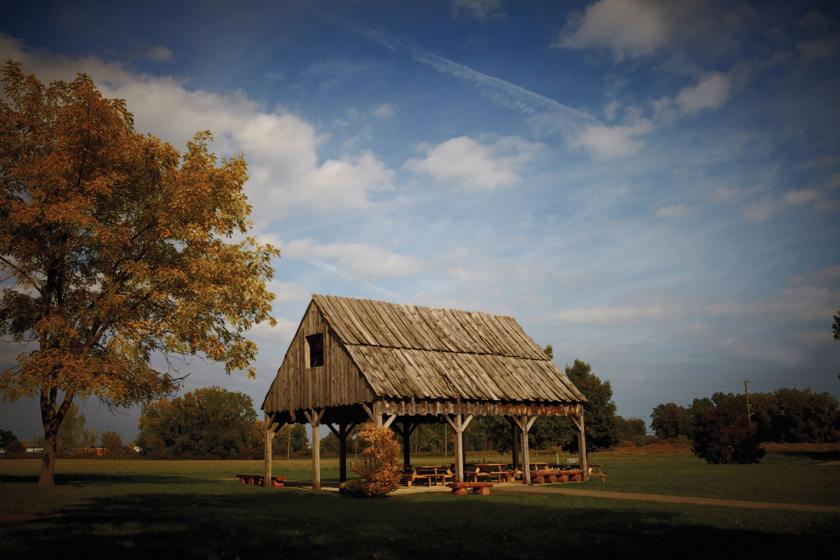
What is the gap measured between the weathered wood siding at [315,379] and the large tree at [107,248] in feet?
6.93

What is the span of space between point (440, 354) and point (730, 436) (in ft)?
86.4

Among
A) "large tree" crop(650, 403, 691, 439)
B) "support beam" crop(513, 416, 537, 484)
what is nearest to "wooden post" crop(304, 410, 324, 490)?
"support beam" crop(513, 416, 537, 484)

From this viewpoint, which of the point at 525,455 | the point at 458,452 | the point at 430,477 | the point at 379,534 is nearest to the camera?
the point at 379,534

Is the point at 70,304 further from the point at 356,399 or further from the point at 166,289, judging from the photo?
the point at 356,399

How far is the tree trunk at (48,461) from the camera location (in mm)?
25500

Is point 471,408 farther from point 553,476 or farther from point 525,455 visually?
point 553,476

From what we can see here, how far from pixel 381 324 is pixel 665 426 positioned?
117 metres

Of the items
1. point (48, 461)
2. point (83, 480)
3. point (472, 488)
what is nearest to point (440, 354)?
point (472, 488)

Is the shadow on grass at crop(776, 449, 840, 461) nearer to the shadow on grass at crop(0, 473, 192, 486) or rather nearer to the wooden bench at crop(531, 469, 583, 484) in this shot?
the wooden bench at crop(531, 469, 583, 484)

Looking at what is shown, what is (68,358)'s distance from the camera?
23.1 meters

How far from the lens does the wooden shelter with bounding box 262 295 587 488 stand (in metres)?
25.6

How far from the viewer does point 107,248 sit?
Answer: 2505 centimetres

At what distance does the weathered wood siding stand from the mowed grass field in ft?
15.7

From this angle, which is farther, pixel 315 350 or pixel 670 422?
pixel 670 422
